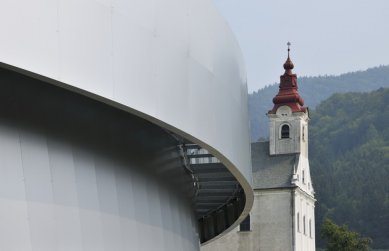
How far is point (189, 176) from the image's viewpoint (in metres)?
17.1

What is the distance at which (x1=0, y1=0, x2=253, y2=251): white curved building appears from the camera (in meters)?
10.2

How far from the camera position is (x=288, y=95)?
67.0 m

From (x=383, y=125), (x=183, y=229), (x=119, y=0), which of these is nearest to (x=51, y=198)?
(x=119, y=0)

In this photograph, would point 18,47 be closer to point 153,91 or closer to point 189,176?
point 153,91

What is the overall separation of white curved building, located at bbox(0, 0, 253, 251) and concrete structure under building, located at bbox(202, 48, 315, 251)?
45727mm

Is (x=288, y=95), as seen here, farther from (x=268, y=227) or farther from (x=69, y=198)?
(x=69, y=198)

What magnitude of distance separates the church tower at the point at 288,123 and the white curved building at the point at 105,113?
51.0 metres

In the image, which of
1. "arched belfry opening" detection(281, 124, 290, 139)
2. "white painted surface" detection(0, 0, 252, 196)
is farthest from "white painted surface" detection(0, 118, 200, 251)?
"arched belfry opening" detection(281, 124, 290, 139)

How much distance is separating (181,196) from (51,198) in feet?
17.2

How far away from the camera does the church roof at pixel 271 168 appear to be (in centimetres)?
6144

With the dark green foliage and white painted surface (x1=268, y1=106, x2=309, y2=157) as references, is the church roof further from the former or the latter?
the dark green foliage

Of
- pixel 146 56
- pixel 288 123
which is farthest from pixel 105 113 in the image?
pixel 288 123

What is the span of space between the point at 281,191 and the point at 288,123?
7.54 m

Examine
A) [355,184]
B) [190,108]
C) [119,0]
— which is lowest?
[355,184]
